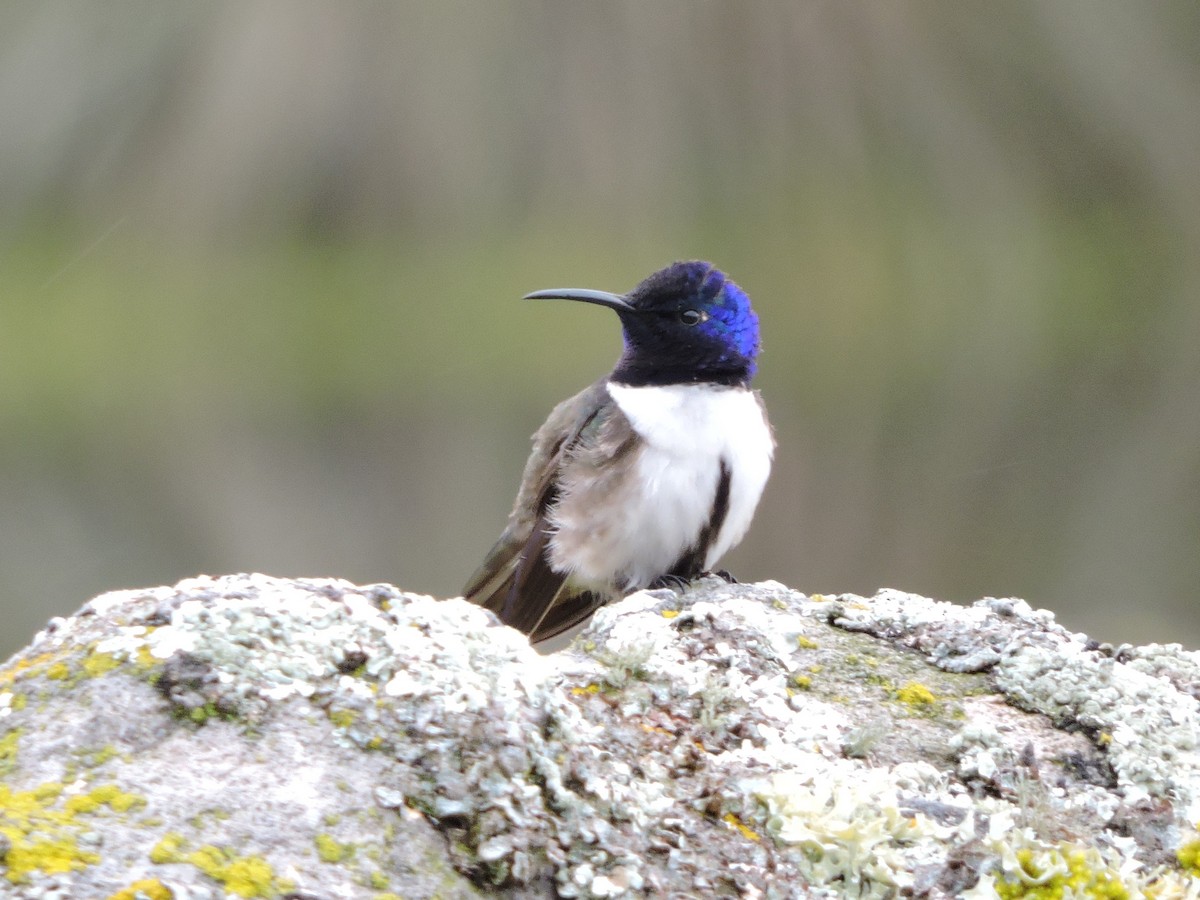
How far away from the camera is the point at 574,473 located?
5.36m

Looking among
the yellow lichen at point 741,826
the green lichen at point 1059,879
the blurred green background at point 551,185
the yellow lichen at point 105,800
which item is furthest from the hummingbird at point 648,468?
the blurred green background at point 551,185

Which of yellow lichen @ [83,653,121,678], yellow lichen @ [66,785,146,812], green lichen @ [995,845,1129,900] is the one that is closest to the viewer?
yellow lichen @ [66,785,146,812]

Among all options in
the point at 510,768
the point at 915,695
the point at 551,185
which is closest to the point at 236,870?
the point at 510,768

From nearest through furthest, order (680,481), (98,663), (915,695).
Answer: (98,663), (915,695), (680,481)

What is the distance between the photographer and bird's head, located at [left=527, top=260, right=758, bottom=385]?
17.9 ft

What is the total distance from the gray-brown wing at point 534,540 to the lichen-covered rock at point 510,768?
233 cm

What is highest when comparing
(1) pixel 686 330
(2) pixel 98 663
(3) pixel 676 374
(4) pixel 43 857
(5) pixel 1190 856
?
(1) pixel 686 330

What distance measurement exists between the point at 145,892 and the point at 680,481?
3.27 meters

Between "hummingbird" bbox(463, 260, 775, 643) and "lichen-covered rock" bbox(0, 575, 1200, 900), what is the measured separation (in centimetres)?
211

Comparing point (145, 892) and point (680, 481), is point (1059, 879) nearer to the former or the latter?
point (145, 892)

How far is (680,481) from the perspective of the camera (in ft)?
16.8

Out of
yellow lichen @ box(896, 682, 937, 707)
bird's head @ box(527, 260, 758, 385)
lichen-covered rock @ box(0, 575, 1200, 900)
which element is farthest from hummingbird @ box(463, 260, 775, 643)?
lichen-covered rock @ box(0, 575, 1200, 900)

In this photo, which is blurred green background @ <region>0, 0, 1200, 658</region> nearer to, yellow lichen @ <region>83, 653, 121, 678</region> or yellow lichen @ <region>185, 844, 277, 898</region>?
yellow lichen @ <region>83, 653, 121, 678</region>

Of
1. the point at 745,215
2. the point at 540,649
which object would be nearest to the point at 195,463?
the point at 745,215
